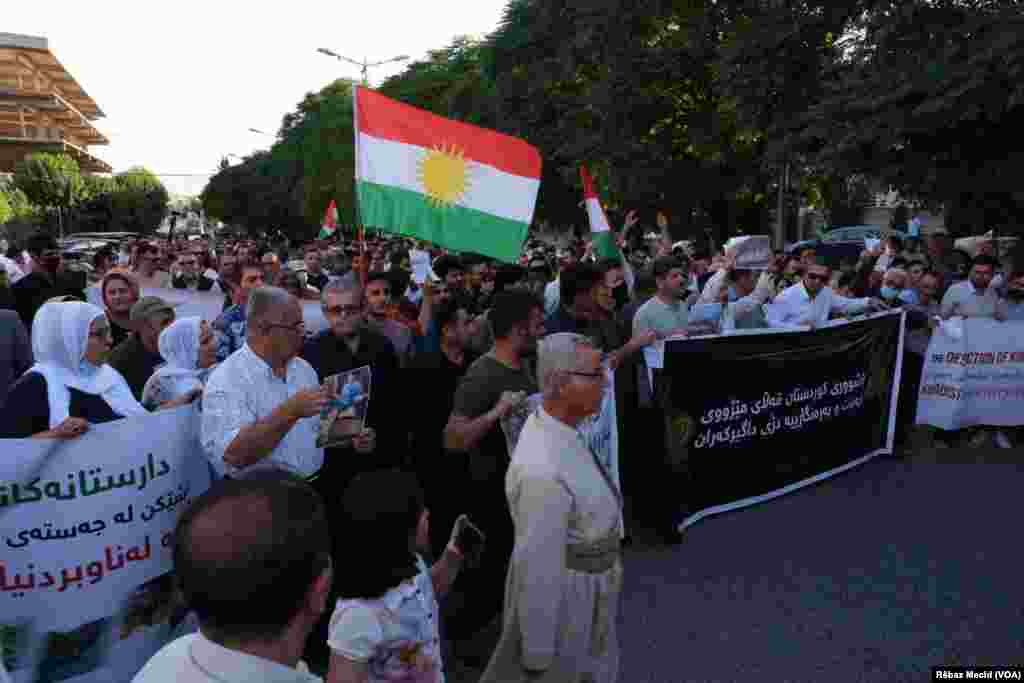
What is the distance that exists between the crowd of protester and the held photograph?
8 centimetres

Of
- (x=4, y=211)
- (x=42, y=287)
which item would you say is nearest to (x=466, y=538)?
(x=42, y=287)

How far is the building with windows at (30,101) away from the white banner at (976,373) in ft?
219

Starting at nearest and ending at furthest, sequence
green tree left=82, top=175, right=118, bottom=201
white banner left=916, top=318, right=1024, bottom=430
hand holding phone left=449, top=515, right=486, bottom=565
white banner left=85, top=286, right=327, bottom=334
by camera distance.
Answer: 1. hand holding phone left=449, top=515, right=486, bottom=565
2. white banner left=85, top=286, right=327, bottom=334
3. white banner left=916, top=318, right=1024, bottom=430
4. green tree left=82, top=175, right=118, bottom=201

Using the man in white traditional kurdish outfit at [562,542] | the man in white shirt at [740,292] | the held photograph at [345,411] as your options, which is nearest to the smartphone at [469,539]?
the man in white traditional kurdish outfit at [562,542]

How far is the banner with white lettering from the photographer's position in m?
2.98

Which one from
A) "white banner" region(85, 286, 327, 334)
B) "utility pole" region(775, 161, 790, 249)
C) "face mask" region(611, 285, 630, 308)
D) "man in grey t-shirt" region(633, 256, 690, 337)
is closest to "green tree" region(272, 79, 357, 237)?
"utility pole" region(775, 161, 790, 249)

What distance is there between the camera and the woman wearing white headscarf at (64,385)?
314 cm

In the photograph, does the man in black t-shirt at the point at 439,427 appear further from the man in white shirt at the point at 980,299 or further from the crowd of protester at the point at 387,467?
the man in white shirt at the point at 980,299

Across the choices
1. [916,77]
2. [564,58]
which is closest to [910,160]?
[916,77]

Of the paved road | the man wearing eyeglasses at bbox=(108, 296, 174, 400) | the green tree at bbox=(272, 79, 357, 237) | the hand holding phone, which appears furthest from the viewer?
the green tree at bbox=(272, 79, 357, 237)

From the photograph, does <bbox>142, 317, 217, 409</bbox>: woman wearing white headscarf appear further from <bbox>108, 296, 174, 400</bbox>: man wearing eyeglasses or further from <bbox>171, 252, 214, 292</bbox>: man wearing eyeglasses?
<bbox>171, 252, 214, 292</bbox>: man wearing eyeglasses

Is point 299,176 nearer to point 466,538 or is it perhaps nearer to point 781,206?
point 781,206

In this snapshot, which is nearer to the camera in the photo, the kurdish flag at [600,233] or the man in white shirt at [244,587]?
the man in white shirt at [244,587]

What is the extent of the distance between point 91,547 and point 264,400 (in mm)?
829
